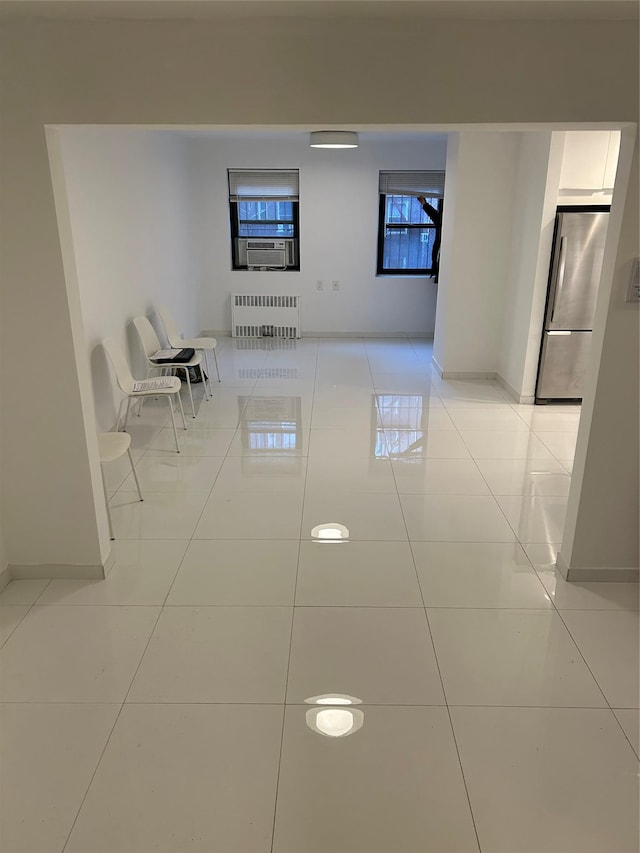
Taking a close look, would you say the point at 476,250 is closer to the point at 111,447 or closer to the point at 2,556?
the point at 111,447

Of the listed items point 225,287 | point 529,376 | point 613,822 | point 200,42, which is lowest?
point 613,822

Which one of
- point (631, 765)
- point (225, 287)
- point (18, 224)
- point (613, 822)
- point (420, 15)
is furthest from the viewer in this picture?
point (225, 287)

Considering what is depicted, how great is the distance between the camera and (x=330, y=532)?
3354 mm

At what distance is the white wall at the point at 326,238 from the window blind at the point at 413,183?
0.32 feet

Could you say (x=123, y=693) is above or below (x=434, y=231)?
below

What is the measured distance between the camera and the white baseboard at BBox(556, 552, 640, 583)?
2.93 meters

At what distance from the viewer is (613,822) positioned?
1.80 meters

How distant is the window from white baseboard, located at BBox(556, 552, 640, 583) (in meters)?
6.24

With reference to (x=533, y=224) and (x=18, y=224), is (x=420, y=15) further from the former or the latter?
(x=533, y=224)

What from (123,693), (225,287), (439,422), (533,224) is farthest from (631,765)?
(225,287)

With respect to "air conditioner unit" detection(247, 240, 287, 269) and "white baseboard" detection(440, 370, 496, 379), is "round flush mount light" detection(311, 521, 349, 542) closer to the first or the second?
"white baseboard" detection(440, 370, 496, 379)

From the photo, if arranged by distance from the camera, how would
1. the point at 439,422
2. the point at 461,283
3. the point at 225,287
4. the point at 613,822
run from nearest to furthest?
1. the point at 613,822
2. the point at 439,422
3. the point at 461,283
4. the point at 225,287

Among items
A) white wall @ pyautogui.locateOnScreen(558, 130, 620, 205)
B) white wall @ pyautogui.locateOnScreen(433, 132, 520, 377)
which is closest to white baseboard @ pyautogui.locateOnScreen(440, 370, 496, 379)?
white wall @ pyautogui.locateOnScreen(433, 132, 520, 377)

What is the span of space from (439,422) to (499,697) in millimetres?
3071
